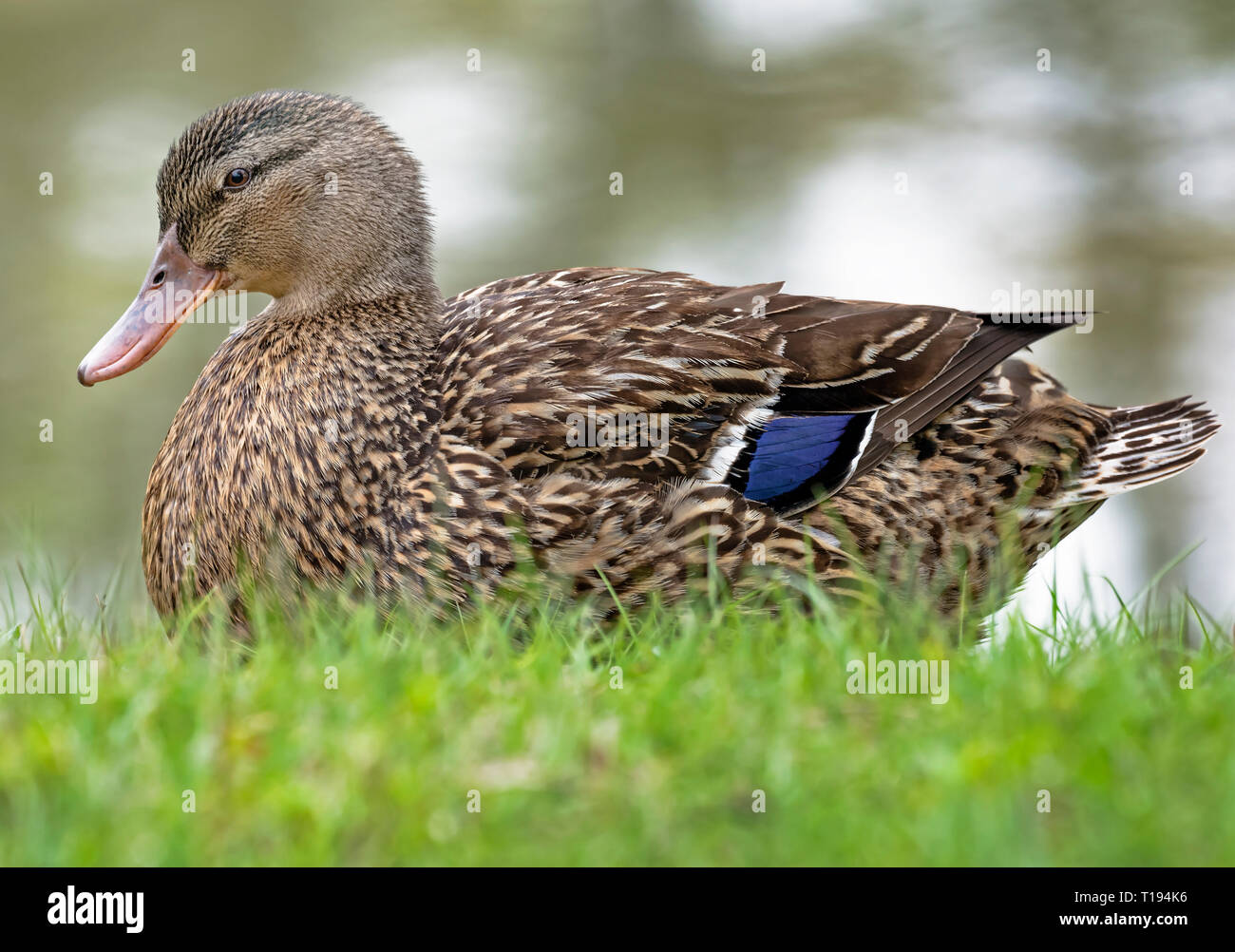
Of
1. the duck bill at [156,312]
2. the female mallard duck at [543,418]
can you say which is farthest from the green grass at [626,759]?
the duck bill at [156,312]

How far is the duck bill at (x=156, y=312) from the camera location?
189 inches

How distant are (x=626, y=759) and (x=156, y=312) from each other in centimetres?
303

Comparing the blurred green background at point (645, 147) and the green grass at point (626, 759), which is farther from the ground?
the blurred green background at point (645, 147)

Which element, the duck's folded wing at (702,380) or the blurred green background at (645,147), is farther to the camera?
the blurred green background at (645,147)

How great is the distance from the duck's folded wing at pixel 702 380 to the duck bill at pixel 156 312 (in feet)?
3.19

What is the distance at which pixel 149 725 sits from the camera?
2.92m

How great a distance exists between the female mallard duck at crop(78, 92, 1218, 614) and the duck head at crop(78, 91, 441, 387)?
1 cm

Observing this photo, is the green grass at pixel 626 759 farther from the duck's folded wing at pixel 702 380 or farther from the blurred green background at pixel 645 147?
the blurred green background at pixel 645 147

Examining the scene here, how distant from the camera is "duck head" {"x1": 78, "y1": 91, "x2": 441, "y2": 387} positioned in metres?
4.94

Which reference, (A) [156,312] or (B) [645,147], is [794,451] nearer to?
(A) [156,312]

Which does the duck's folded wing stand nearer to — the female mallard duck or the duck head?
the female mallard duck

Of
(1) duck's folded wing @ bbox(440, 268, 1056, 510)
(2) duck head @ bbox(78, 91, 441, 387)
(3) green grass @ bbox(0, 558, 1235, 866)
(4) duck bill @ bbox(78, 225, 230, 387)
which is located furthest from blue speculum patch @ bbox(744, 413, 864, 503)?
(4) duck bill @ bbox(78, 225, 230, 387)
